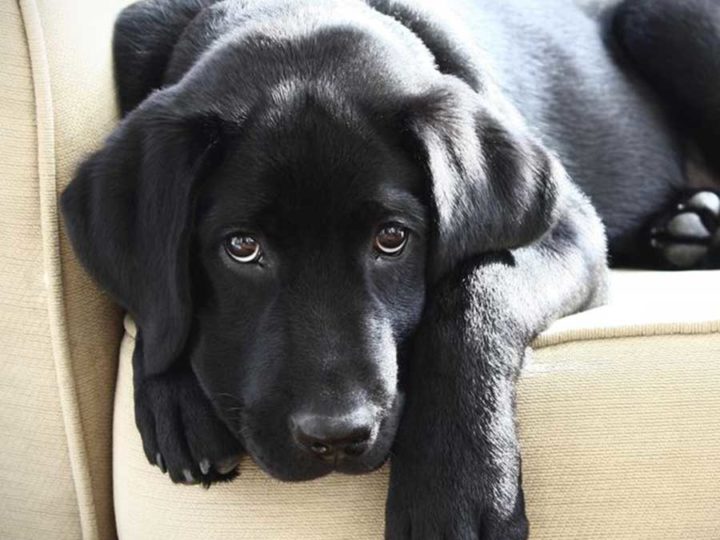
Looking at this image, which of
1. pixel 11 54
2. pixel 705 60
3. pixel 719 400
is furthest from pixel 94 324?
pixel 705 60

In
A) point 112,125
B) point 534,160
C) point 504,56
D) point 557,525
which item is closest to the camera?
point 557,525

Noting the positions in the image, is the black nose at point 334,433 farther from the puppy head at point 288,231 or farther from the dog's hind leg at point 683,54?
the dog's hind leg at point 683,54

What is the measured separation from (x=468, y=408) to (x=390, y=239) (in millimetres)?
315

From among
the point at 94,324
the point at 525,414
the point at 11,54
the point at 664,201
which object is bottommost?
the point at 664,201

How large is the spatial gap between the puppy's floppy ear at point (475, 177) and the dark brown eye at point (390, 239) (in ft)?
0.22

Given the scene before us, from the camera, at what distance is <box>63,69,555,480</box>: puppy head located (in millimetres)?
1897

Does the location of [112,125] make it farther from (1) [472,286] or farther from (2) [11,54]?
(1) [472,286]

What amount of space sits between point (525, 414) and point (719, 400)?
33 cm

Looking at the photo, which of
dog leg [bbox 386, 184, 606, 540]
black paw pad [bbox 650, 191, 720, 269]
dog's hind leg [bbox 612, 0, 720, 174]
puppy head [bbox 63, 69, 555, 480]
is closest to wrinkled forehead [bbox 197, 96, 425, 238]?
puppy head [bbox 63, 69, 555, 480]

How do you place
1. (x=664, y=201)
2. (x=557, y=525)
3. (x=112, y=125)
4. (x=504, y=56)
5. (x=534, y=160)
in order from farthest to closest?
(x=664, y=201)
(x=504, y=56)
(x=112, y=125)
(x=534, y=160)
(x=557, y=525)

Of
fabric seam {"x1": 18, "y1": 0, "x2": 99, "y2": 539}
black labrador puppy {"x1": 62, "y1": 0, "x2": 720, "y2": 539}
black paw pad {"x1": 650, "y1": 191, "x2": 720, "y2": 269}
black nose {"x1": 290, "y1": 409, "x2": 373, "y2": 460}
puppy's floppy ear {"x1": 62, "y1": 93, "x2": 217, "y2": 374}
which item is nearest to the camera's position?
black nose {"x1": 290, "y1": 409, "x2": 373, "y2": 460}

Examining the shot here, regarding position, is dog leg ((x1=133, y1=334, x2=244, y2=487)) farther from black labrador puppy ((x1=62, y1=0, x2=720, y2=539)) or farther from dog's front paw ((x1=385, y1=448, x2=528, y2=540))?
dog's front paw ((x1=385, y1=448, x2=528, y2=540))

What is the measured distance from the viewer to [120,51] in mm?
2457

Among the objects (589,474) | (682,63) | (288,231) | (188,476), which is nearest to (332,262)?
(288,231)
